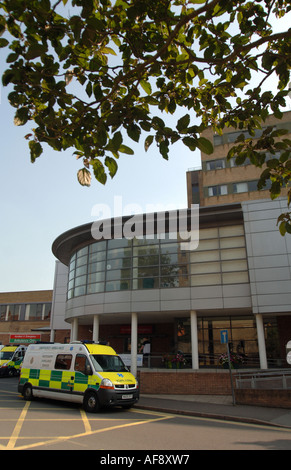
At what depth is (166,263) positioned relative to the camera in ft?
62.5

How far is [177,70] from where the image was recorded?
219 inches

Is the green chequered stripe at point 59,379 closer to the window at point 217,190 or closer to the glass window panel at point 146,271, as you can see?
the glass window panel at point 146,271

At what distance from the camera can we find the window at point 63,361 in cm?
1197

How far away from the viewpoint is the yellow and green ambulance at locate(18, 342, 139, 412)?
1062 cm

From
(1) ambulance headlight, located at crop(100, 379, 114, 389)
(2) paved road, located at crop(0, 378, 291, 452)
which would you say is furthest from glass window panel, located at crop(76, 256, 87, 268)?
(1) ambulance headlight, located at crop(100, 379, 114, 389)

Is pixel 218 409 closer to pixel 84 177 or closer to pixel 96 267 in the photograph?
pixel 84 177

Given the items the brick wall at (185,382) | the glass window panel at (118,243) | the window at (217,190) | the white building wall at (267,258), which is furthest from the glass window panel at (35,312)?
the white building wall at (267,258)

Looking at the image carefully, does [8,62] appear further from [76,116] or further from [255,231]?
[255,231]

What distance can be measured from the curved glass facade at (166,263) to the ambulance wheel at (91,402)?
850cm

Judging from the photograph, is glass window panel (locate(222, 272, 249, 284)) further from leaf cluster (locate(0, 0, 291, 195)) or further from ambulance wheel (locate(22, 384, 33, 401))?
leaf cluster (locate(0, 0, 291, 195))

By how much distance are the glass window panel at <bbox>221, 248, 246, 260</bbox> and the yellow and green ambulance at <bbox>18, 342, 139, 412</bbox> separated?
28.1 feet

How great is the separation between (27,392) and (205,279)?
→ 9.90 m

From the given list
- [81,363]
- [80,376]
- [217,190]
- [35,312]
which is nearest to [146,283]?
[81,363]
